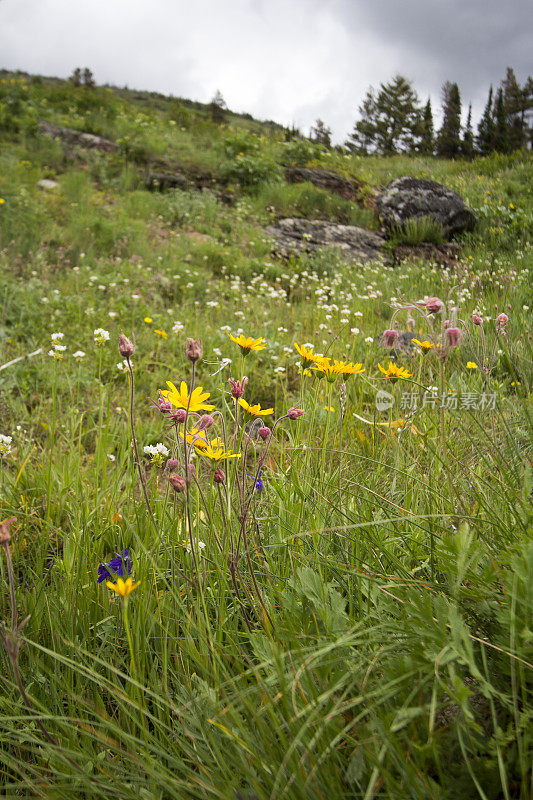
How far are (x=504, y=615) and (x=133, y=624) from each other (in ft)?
2.17

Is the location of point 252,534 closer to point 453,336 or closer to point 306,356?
point 306,356

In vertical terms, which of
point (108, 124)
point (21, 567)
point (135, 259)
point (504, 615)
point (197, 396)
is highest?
point (108, 124)

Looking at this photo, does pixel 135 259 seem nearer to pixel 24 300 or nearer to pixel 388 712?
pixel 24 300

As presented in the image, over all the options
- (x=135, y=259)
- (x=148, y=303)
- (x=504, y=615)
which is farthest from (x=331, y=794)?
(x=135, y=259)

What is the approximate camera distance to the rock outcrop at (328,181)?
29.4 feet

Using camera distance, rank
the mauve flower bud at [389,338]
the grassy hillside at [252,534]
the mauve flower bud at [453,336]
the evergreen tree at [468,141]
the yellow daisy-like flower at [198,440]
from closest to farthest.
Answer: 1. the grassy hillside at [252,534]
2. the yellow daisy-like flower at [198,440]
3. the mauve flower bud at [453,336]
4. the mauve flower bud at [389,338]
5. the evergreen tree at [468,141]

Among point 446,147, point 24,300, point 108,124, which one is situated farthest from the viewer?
point 446,147

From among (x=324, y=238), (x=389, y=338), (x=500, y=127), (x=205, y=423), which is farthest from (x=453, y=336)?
(x=500, y=127)

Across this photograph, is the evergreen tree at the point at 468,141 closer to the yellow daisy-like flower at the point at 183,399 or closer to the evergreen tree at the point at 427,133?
the evergreen tree at the point at 427,133

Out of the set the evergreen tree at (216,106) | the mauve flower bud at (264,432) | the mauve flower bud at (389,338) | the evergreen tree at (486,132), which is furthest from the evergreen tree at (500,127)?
the mauve flower bud at (264,432)

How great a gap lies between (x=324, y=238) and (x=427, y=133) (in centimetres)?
2106

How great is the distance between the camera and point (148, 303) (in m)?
4.16

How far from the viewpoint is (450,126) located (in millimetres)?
22422

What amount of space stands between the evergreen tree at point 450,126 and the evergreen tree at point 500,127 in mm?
1646
